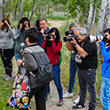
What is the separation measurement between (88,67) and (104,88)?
537mm

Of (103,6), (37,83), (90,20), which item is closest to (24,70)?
(37,83)

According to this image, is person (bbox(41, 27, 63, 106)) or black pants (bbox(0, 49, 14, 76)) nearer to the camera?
person (bbox(41, 27, 63, 106))

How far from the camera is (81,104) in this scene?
4.38m

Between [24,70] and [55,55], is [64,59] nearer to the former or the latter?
[55,55]

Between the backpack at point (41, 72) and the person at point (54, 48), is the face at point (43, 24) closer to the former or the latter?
the person at point (54, 48)

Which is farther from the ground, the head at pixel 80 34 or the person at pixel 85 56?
the head at pixel 80 34

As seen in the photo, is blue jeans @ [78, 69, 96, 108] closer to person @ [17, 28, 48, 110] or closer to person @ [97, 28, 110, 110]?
person @ [97, 28, 110, 110]

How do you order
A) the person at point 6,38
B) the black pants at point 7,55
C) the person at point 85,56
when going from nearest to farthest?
the person at point 85,56
the person at point 6,38
the black pants at point 7,55

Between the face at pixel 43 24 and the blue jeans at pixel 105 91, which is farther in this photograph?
the face at pixel 43 24

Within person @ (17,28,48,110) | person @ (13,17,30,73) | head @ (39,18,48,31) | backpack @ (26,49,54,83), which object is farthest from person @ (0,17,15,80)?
backpack @ (26,49,54,83)

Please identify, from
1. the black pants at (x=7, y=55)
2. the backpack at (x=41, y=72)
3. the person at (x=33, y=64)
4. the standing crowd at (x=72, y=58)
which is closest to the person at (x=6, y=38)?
the black pants at (x=7, y=55)

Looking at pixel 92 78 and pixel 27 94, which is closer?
pixel 27 94

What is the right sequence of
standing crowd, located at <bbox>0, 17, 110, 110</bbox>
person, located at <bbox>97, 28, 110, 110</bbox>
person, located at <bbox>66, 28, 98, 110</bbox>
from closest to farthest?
1. standing crowd, located at <bbox>0, 17, 110, 110</bbox>
2. person, located at <bbox>97, 28, 110, 110</bbox>
3. person, located at <bbox>66, 28, 98, 110</bbox>

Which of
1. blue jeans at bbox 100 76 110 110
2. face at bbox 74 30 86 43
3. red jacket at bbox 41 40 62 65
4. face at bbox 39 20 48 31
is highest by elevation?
face at bbox 39 20 48 31
